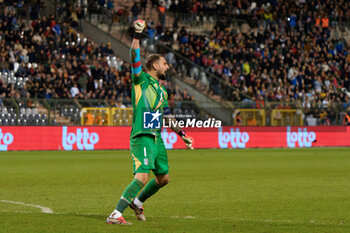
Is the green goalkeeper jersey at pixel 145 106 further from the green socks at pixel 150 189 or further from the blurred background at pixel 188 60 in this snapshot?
the blurred background at pixel 188 60

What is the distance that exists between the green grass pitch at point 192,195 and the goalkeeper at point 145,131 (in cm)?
42

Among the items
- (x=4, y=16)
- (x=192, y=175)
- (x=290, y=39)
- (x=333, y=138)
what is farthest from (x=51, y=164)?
(x=290, y=39)

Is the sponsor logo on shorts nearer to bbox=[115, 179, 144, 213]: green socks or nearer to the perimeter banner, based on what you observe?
the perimeter banner

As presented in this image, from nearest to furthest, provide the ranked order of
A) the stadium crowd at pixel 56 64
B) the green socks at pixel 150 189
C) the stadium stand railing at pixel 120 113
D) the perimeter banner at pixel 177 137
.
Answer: the green socks at pixel 150 189, the stadium stand railing at pixel 120 113, the perimeter banner at pixel 177 137, the stadium crowd at pixel 56 64

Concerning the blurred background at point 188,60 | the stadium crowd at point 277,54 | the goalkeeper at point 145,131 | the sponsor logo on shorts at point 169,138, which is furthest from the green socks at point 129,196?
the stadium crowd at point 277,54

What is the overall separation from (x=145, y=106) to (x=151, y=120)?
0.20 meters

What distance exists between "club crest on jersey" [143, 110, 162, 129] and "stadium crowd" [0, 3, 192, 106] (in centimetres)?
2213

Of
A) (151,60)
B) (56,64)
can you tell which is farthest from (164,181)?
(56,64)

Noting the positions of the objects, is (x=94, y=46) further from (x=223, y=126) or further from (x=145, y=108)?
(x=145, y=108)

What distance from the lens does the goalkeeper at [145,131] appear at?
340 inches

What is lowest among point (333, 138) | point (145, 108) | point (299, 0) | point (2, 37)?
point (333, 138)

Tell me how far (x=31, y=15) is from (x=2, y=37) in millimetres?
3550

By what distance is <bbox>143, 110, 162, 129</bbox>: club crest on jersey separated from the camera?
877 centimetres

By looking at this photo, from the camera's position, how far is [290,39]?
1772 inches
